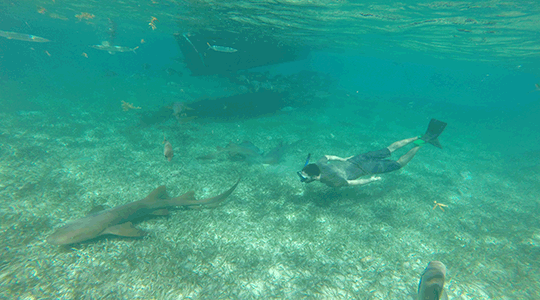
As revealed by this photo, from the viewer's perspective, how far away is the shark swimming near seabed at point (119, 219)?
4.74 metres

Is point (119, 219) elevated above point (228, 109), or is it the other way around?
point (119, 219)

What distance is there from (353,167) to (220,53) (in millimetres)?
16896

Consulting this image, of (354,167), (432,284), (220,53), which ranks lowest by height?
(354,167)

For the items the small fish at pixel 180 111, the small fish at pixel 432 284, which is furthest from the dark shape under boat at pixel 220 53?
the small fish at pixel 432 284

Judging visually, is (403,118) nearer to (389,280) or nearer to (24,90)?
(389,280)

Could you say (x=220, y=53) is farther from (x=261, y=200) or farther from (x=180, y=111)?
(x=261, y=200)

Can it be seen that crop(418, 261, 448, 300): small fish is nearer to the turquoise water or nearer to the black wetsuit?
the turquoise water

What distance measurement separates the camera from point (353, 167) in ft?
25.3

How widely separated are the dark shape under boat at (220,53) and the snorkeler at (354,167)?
15.5 meters

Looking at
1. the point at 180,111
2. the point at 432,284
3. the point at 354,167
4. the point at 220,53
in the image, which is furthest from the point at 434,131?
the point at 220,53

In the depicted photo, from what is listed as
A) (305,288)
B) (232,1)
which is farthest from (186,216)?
(232,1)

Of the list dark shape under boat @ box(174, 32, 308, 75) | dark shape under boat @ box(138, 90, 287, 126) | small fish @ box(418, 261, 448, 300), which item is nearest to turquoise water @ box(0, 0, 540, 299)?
dark shape under boat @ box(138, 90, 287, 126)

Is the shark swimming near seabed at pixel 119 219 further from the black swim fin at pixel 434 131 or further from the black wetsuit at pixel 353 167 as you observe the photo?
the black swim fin at pixel 434 131

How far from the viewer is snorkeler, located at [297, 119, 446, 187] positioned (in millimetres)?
6035
